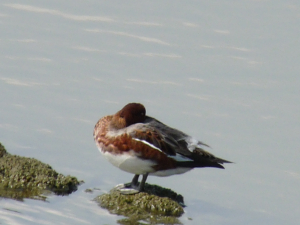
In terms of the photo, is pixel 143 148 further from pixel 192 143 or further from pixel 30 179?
pixel 30 179

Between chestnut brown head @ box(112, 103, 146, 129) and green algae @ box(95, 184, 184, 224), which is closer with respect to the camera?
green algae @ box(95, 184, 184, 224)

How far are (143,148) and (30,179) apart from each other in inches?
61.9

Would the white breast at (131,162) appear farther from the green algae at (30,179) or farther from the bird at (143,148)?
the green algae at (30,179)

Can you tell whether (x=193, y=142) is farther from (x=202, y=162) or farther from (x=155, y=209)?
(x=155, y=209)

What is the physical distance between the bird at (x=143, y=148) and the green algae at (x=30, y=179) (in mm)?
719

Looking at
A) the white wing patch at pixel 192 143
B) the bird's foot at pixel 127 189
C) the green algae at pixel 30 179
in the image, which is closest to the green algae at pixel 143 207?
the bird's foot at pixel 127 189

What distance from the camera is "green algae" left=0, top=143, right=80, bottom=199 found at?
9.57 metres

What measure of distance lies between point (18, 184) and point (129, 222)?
163cm

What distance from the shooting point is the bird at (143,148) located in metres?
9.42

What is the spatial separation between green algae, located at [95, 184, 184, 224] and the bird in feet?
0.49

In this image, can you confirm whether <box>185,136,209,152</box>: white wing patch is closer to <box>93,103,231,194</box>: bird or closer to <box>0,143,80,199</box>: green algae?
<box>93,103,231,194</box>: bird

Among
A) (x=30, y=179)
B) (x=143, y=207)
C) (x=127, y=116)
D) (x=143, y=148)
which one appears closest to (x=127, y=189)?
(x=143, y=207)

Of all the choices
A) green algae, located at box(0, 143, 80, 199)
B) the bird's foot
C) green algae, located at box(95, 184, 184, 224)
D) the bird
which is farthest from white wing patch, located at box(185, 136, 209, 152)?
green algae, located at box(0, 143, 80, 199)

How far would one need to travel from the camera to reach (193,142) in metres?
9.70
